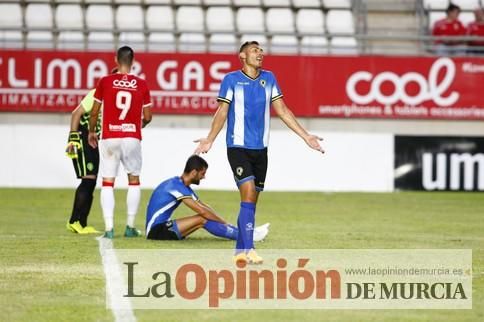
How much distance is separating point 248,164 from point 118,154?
10.1 ft

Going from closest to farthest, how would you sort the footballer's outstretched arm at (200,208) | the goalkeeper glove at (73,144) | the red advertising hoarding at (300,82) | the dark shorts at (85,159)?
the footballer's outstretched arm at (200,208), the goalkeeper glove at (73,144), the dark shorts at (85,159), the red advertising hoarding at (300,82)

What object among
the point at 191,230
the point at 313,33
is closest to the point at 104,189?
the point at 191,230

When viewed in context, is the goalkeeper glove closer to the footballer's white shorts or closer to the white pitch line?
the footballer's white shorts

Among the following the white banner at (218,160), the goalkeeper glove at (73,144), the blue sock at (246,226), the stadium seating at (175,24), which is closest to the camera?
the blue sock at (246,226)

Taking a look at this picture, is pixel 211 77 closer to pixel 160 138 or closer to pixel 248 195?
pixel 160 138

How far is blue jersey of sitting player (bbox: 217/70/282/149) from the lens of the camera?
464 inches

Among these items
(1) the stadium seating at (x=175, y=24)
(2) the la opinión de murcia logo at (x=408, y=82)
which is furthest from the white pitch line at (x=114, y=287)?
(2) the la opinión de murcia logo at (x=408, y=82)

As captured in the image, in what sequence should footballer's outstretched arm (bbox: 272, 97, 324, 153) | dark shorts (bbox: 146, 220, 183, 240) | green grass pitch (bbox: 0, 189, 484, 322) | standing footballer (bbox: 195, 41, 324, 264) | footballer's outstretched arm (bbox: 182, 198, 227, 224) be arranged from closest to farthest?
green grass pitch (bbox: 0, 189, 484, 322), standing footballer (bbox: 195, 41, 324, 264), footballer's outstretched arm (bbox: 272, 97, 324, 153), footballer's outstretched arm (bbox: 182, 198, 227, 224), dark shorts (bbox: 146, 220, 183, 240)

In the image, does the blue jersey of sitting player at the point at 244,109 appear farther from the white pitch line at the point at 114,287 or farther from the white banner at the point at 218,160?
the white banner at the point at 218,160

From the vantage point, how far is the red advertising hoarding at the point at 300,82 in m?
26.2

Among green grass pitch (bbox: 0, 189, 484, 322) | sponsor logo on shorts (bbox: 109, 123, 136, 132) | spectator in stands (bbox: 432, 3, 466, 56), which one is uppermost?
spectator in stands (bbox: 432, 3, 466, 56)

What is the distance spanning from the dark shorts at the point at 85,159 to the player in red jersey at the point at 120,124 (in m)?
0.74

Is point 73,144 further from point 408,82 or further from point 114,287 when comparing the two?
point 408,82

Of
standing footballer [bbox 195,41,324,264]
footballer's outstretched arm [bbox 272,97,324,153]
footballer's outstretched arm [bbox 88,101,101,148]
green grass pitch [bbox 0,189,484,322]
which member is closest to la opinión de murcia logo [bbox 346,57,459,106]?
green grass pitch [bbox 0,189,484,322]
